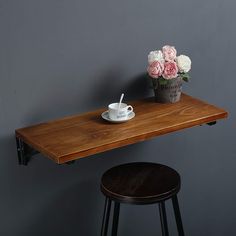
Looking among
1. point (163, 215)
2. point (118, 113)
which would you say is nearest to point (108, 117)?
point (118, 113)

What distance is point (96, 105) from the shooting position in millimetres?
2199

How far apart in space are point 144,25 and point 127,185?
0.69 m

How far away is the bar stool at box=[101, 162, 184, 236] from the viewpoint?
1976mm

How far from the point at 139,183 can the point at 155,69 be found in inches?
18.1

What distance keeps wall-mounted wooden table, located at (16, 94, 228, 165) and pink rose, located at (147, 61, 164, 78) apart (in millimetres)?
147

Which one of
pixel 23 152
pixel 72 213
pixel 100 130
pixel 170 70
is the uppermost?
pixel 170 70

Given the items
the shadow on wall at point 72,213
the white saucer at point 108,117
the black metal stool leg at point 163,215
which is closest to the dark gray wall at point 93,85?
the shadow on wall at point 72,213

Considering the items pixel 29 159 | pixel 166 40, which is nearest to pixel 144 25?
pixel 166 40

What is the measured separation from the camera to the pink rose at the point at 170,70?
211 cm

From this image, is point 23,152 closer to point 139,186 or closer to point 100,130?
point 100,130

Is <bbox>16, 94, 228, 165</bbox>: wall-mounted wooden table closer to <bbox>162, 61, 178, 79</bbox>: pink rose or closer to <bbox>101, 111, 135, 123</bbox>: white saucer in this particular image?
<bbox>101, 111, 135, 123</bbox>: white saucer

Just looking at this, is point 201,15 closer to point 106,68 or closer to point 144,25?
point 144,25

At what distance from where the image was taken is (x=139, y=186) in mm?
2041

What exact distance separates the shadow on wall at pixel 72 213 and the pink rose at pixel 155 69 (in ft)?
1.81
